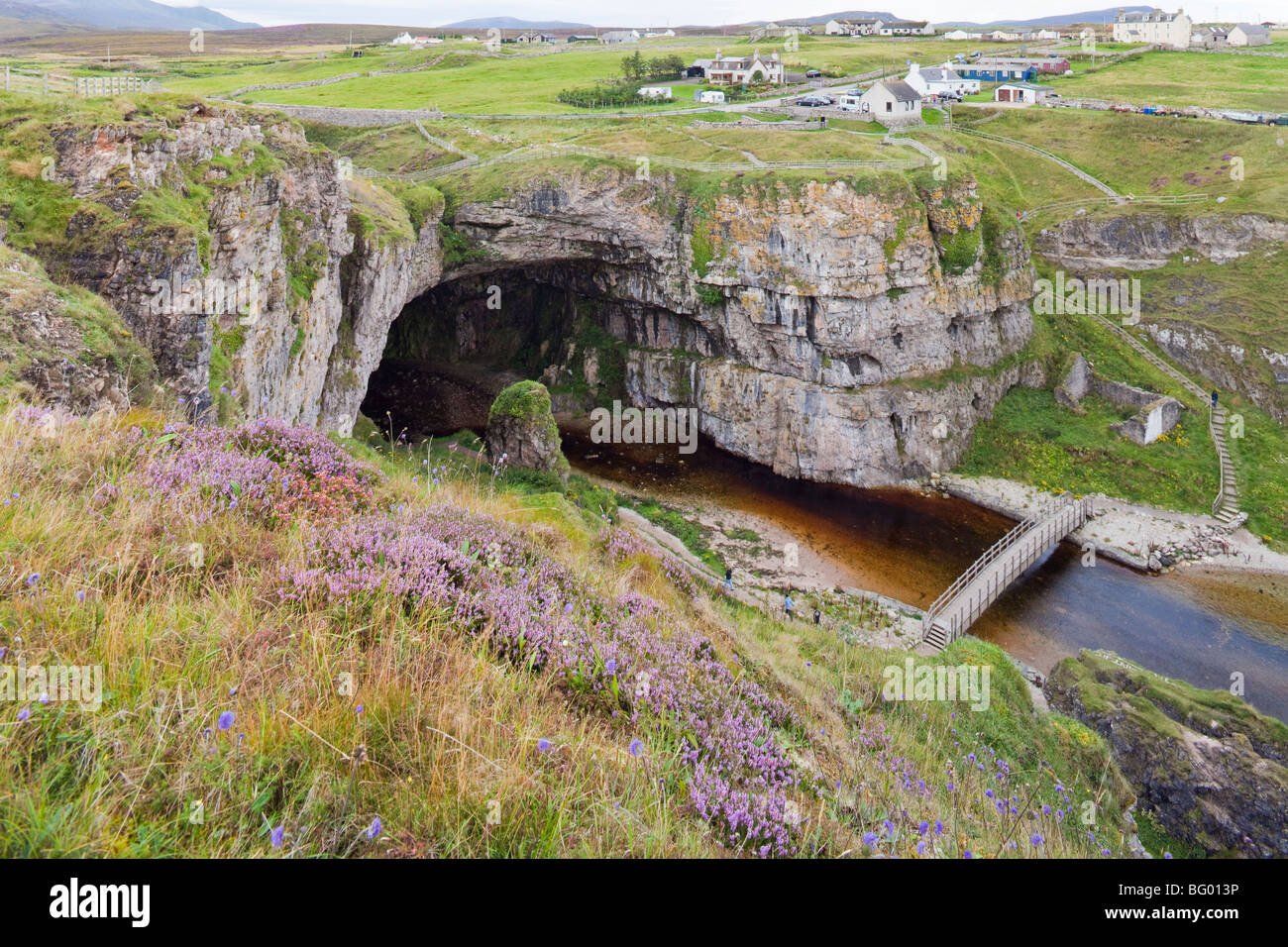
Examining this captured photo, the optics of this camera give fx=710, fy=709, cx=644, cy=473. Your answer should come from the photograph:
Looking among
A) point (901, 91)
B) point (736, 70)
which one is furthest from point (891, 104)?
point (736, 70)

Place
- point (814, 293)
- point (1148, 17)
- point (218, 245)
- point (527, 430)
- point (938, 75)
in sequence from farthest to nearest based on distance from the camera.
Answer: point (1148, 17), point (938, 75), point (814, 293), point (527, 430), point (218, 245)

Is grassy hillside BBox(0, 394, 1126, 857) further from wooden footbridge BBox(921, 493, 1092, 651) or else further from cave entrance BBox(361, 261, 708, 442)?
cave entrance BBox(361, 261, 708, 442)

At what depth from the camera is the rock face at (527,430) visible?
32219 millimetres

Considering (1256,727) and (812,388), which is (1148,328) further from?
(1256,727)

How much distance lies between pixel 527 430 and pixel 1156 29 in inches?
5405

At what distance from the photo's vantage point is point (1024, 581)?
35250mm

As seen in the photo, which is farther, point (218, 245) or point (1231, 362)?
point (1231, 362)

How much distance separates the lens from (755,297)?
44281mm

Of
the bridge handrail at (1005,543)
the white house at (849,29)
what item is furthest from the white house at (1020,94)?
the white house at (849,29)

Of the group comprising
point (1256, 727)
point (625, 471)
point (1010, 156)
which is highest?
point (1010, 156)

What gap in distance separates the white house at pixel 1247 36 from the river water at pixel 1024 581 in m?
122

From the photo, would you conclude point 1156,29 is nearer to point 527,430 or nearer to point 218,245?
point 527,430
